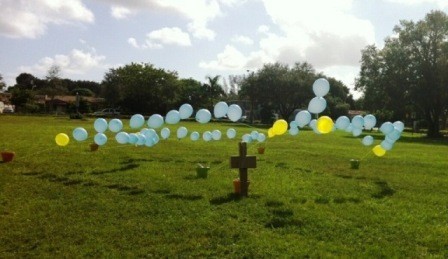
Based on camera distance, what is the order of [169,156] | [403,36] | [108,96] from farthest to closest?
[108,96]
[403,36]
[169,156]

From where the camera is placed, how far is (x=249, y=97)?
64875 millimetres

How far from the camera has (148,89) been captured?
68.8 m

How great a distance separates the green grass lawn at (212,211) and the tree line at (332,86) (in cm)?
3106

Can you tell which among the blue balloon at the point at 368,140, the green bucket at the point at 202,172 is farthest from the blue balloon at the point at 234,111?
the blue balloon at the point at 368,140

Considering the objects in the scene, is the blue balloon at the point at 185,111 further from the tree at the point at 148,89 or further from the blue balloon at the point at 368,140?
the tree at the point at 148,89

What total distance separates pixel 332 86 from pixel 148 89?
159 feet

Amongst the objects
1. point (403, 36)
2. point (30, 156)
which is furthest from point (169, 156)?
point (403, 36)

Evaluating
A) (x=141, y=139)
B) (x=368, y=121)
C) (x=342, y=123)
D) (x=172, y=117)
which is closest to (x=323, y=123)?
(x=342, y=123)

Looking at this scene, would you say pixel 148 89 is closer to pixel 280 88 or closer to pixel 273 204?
pixel 280 88

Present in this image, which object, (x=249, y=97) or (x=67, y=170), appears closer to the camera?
(x=67, y=170)

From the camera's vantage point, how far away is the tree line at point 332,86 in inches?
1612

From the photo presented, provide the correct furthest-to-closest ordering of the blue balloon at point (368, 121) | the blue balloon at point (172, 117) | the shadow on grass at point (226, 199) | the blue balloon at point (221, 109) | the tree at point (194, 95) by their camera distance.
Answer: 1. the tree at point (194, 95)
2. the blue balloon at point (368, 121)
3. the blue balloon at point (172, 117)
4. the blue balloon at point (221, 109)
5. the shadow on grass at point (226, 199)

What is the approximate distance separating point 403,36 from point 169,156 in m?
35.4

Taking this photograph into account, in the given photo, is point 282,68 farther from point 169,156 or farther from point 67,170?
point 67,170
